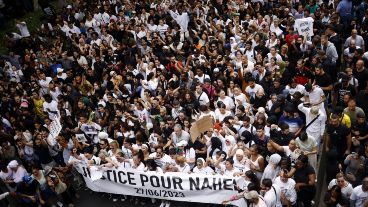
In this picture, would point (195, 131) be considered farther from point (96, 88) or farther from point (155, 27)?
point (155, 27)

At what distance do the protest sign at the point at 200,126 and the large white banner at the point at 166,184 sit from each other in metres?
0.87

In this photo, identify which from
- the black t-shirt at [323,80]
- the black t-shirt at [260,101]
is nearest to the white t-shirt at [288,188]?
the black t-shirt at [260,101]

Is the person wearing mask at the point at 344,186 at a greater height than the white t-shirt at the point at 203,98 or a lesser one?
lesser

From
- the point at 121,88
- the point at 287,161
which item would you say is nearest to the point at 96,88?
the point at 121,88

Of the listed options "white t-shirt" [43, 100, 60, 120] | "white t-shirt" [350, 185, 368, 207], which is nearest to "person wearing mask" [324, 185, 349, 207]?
"white t-shirt" [350, 185, 368, 207]

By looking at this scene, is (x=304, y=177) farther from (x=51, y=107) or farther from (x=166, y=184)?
(x=51, y=107)

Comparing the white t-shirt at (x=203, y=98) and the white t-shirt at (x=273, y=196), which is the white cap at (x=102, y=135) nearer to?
the white t-shirt at (x=203, y=98)

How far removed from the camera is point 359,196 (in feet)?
23.4

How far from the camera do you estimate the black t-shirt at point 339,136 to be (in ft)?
27.4

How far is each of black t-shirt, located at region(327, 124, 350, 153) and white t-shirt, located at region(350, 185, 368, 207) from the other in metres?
1.45

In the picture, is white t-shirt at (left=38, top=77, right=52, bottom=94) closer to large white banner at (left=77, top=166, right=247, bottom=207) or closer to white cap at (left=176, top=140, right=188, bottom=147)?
large white banner at (left=77, top=166, right=247, bottom=207)

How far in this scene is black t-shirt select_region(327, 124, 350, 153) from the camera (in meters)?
8.34

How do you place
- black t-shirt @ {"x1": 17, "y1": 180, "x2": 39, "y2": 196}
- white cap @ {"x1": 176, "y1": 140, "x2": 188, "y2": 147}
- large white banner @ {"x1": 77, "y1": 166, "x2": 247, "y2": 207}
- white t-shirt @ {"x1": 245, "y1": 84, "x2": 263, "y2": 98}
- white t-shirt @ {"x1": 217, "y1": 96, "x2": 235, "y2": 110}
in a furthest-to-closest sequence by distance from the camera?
white t-shirt @ {"x1": 245, "y1": 84, "x2": 263, "y2": 98} < white t-shirt @ {"x1": 217, "y1": 96, "x2": 235, "y2": 110} < black t-shirt @ {"x1": 17, "y1": 180, "x2": 39, "y2": 196} < white cap @ {"x1": 176, "y1": 140, "x2": 188, "y2": 147} < large white banner @ {"x1": 77, "y1": 166, "x2": 247, "y2": 207}

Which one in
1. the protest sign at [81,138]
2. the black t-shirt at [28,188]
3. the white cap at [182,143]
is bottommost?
the black t-shirt at [28,188]
